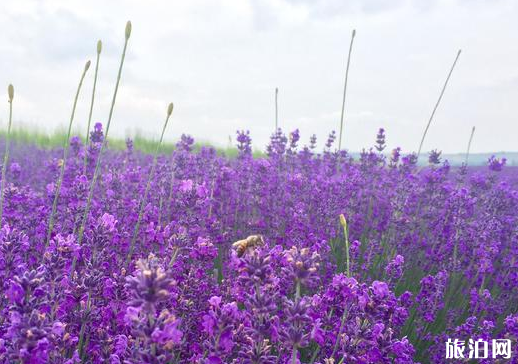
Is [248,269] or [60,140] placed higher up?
[60,140]

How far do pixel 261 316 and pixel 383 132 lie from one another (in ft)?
19.4

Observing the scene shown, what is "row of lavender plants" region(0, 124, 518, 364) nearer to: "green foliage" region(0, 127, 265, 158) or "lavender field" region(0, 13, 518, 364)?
"lavender field" region(0, 13, 518, 364)

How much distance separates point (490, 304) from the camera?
380cm

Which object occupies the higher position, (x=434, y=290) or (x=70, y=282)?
(x=70, y=282)

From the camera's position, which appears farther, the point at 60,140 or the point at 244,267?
the point at 60,140

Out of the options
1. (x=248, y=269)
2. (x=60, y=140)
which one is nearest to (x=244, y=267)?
(x=248, y=269)

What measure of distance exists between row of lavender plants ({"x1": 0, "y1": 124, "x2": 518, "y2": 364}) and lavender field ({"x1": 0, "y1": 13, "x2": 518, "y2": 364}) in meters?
0.01

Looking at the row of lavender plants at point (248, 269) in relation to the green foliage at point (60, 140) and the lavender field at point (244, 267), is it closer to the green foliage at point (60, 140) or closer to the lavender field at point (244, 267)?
the lavender field at point (244, 267)

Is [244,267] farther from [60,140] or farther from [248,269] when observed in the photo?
[60,140]

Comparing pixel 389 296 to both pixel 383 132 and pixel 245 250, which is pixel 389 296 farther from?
pixel 383 132

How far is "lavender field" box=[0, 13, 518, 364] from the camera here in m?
1.50

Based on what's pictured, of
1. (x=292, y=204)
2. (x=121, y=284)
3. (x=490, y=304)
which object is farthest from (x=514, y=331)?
(x=292, y=204)

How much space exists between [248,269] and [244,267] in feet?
0.07

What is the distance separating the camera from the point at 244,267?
1.53 metres
